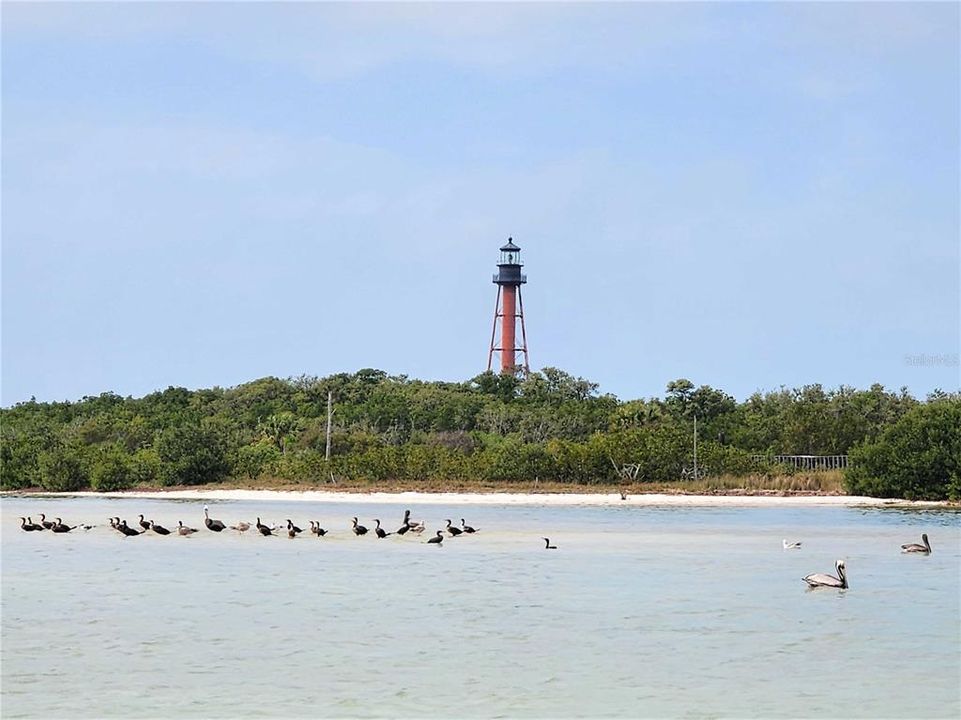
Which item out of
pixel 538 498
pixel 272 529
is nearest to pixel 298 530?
pixel 272 529

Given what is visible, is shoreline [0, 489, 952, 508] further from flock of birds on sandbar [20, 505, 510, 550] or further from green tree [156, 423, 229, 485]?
flock of birds on sandbar [20, 505, 510, 550]

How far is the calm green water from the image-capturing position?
53.4 ft

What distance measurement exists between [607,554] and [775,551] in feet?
14.4

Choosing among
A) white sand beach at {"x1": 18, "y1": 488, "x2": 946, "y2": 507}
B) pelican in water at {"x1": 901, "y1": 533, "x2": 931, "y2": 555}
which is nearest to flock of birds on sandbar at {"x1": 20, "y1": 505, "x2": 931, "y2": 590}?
pelican in water at {"x1": 901, "y1": 533, "x2": 931, "y2": 555}

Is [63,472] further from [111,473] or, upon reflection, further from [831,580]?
[831,580]

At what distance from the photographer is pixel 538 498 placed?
62.3 metres

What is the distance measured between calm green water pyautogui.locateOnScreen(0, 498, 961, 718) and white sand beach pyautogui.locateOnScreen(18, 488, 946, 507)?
18.0 meters

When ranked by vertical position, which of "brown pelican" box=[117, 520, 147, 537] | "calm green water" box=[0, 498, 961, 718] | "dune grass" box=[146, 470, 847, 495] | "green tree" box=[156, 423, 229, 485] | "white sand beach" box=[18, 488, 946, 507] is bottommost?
"calm green water" box=[0, 498, 961, 718]

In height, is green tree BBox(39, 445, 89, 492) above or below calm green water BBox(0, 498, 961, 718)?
above

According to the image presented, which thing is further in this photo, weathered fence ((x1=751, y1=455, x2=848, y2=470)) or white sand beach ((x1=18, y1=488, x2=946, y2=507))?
weathered fence ((x1=751, y1=455, x2=848, y2=470))

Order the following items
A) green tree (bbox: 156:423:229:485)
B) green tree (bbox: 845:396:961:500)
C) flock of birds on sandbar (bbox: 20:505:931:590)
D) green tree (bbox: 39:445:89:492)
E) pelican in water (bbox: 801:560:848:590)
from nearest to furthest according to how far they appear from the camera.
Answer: pelican in water (bbox: 801:560:848:590) < flock of birds on sandbar (bbox: 20:505:931:590) < green tree (bbox: 845:396:961:500) < green tree (bbox: 156:423:229:485) < green tree (bbox: 39:445:89:492)

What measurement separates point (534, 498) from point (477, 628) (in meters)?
40.4

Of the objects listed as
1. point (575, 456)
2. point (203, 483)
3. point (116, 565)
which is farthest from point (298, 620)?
point (203, 483)

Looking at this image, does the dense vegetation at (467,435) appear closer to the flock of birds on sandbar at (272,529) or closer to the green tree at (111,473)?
the green tree at (111,473)
